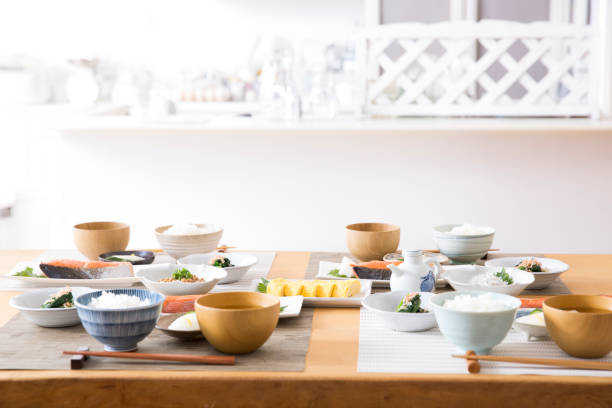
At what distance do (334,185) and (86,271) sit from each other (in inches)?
55.9

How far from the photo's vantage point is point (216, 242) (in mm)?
1743

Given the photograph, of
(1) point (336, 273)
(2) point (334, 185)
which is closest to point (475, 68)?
(2) point (334, 185)

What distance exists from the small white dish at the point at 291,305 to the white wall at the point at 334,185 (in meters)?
1.46

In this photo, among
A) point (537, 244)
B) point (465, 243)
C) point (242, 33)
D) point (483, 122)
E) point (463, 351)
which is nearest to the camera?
point (463, 351)

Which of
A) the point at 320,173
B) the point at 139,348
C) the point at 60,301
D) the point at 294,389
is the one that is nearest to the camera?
the point at 294,389

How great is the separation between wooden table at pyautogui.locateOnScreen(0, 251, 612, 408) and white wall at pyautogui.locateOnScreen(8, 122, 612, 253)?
5.82 ft

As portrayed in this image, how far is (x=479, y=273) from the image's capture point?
1.47 meters

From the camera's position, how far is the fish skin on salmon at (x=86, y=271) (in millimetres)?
1520

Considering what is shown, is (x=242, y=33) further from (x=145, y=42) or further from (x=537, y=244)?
(x=537, y=244)

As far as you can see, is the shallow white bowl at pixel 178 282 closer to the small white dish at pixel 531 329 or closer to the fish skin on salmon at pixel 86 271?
the fish skin on salmon at pixel 86 271

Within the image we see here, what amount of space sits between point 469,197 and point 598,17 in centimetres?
76

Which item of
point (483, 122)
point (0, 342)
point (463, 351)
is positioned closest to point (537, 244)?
point (483, 122)

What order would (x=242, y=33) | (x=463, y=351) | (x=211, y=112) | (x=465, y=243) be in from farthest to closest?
(x=242, y=33) < (x=211, y=112) < (x=465, y=243) < (x=463, y=351)

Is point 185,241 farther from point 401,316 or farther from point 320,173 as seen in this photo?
point 320,173
